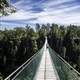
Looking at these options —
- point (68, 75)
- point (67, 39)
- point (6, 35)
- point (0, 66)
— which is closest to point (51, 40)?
point (67, 39)

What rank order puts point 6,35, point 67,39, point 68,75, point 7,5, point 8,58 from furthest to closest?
point 67,39
point 6,35
point 8,58
point 68,75
point 7,5

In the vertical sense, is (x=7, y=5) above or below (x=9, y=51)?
above

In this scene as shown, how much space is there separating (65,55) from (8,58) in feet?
82.0

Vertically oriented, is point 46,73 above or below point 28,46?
above

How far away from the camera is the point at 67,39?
132875 mm

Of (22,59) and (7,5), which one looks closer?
(7,5)

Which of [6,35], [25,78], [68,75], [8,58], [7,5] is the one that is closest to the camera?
[7,5]

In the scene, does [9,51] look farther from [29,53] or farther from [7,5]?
[7,5]

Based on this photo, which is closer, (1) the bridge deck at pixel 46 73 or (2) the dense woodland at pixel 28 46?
(1) the bridge deck at pixel 46 73

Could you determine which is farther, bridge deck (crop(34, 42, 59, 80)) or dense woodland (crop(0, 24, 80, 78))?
dense woodland (crop(0, 24, 80, 78))

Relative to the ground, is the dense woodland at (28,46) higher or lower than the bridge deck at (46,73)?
lower

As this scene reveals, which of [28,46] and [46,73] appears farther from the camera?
[28,46]

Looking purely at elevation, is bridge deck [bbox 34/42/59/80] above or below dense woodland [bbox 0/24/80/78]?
above

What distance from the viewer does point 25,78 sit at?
6895mm
